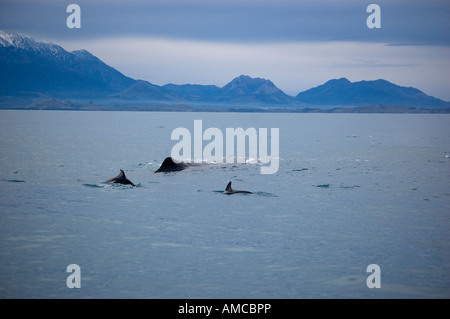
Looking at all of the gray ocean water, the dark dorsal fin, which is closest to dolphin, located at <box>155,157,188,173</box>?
the dark dorsal fin

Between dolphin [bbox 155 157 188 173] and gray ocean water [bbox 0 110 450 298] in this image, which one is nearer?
gray ocean water [bbox 0 110 450 298]

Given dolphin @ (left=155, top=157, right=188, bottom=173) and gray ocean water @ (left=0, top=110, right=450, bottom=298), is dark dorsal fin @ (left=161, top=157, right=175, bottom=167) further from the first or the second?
gray ocean water @ (left=0, top=110, right=450, bottom=298)

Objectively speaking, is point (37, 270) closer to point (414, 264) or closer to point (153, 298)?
point (153, 298)

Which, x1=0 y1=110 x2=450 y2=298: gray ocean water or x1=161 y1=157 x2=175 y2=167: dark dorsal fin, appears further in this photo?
x1=161 y1=157 x2=175 y2=167: dark dorsal fin

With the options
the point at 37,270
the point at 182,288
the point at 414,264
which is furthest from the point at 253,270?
the point at 37,270

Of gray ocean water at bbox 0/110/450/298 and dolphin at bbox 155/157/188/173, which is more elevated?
dolphin at bbox 155/157/188/173

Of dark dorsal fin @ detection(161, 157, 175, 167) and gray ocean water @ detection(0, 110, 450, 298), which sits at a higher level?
dark dorsal fin @ detection(161, 157, 175, 167)

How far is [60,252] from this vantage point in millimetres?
18562

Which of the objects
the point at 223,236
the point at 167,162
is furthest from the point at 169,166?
the point at 223,236

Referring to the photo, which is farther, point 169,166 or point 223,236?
point 169,166

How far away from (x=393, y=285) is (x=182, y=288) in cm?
619

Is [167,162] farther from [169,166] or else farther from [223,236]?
[223,236]
